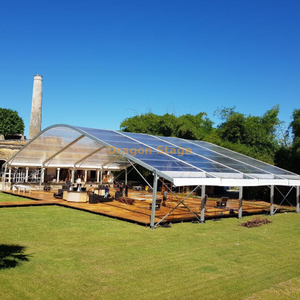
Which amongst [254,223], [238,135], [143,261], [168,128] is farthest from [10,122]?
[143,261]

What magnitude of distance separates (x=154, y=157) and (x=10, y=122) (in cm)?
6456

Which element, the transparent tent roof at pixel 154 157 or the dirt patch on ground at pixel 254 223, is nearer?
the transparent tent roof at pixel 154 157

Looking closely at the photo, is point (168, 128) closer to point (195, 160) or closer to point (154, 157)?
point (195, 160)

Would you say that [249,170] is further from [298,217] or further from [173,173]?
[173,173]

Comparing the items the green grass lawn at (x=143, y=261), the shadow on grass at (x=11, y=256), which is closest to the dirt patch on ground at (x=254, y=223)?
the green grass lawn at (x=143, y=261)

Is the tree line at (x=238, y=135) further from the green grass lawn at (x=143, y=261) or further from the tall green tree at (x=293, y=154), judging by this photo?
the green grass lawn at (x=143, y=261)

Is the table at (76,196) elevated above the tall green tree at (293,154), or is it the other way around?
the tall green tree at (293,154)

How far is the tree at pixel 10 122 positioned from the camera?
70500 mm

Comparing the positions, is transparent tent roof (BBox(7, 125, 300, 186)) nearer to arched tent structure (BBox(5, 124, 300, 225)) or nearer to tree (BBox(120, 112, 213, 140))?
arched tent structure (BBox(5, 124, 300, 225))

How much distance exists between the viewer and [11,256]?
8.00 m

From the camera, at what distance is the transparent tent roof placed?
44.5 feet

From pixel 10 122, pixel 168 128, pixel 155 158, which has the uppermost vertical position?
pixel 10 122

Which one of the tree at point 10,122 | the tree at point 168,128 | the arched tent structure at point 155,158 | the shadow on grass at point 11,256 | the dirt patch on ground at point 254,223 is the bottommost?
the shadow on grass at point 11,256

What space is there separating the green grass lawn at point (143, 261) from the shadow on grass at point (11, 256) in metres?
0.02
